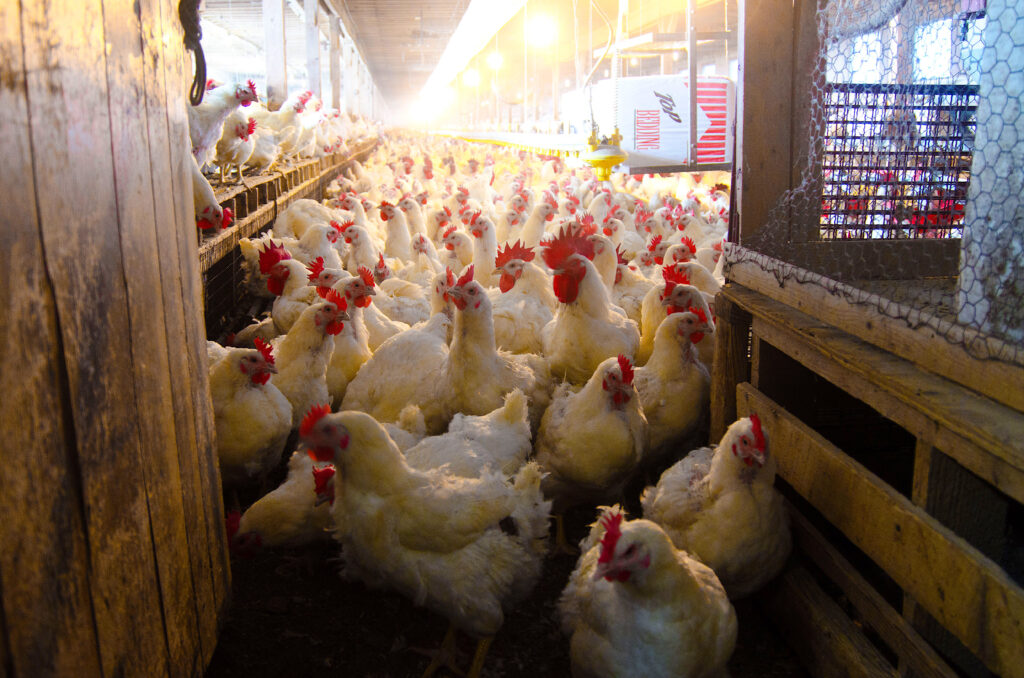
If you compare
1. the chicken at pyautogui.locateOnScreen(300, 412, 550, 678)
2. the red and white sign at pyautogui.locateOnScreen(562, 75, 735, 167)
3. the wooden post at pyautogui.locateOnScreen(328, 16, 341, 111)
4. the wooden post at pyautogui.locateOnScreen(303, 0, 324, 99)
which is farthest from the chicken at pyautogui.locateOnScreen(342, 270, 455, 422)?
the wooden post at pyautogui.locateOnScreen(328, 16, 341, 111)

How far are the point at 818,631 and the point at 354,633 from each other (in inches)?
58.7

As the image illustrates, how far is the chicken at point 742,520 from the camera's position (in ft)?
7.20

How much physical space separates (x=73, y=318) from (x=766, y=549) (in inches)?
77.0

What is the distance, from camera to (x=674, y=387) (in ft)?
10.4

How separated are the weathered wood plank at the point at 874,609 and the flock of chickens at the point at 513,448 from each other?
0.10 meters

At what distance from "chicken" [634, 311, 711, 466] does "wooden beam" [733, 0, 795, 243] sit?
61cm

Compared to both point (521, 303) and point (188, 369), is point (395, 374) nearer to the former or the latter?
point (521, 303)

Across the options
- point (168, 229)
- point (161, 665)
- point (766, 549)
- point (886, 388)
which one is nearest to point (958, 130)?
point (886, 388)

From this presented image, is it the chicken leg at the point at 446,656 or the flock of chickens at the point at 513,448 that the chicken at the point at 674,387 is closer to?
the flock of chickens at the point at 513,448

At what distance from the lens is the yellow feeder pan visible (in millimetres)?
4949

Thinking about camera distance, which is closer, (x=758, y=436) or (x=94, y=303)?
(x=94, y=303)

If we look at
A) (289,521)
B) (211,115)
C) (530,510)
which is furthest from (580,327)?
(211,115)

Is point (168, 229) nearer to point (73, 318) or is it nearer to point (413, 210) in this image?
point (73, 318)

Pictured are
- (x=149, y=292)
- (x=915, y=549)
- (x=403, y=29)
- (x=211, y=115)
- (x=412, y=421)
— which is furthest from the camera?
(x=403, y=29)
